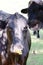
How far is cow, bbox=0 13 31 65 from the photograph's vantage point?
3051 mm

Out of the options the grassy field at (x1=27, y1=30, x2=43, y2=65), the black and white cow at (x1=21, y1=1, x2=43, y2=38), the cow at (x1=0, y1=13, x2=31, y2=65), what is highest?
the black and white cow at (x1=21, y1=1, x2=43, y2=38)

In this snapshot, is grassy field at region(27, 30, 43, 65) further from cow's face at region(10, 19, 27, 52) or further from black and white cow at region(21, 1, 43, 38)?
cow's face at region(10, 19, 27, 52)

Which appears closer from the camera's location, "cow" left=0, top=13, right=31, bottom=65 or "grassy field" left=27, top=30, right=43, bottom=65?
"cow" left=0, top=13, right=31, bottom=65

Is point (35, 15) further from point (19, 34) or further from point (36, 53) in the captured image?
point (36, 53)

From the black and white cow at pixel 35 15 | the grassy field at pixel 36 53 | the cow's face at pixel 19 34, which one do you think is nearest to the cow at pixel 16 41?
the cow's face at pixel 19 34

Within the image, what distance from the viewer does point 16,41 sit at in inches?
127

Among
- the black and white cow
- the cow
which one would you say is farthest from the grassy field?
the cow

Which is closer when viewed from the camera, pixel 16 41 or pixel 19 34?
pixel 16 41

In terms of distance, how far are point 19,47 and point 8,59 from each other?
1.24 feet

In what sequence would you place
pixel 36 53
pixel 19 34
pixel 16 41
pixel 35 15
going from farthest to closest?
pixel 36 53, pixel 35 15, pixel 19 34, pixel 16 41

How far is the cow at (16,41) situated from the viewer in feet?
10.0

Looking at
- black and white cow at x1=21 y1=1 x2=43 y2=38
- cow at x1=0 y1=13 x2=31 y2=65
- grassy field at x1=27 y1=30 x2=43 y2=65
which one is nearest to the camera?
cow at x1=0 y1=13 x2=31 y2=65

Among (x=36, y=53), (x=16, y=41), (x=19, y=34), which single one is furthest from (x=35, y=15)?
(x=36, y=53)

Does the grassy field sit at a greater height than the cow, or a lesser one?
lesser
